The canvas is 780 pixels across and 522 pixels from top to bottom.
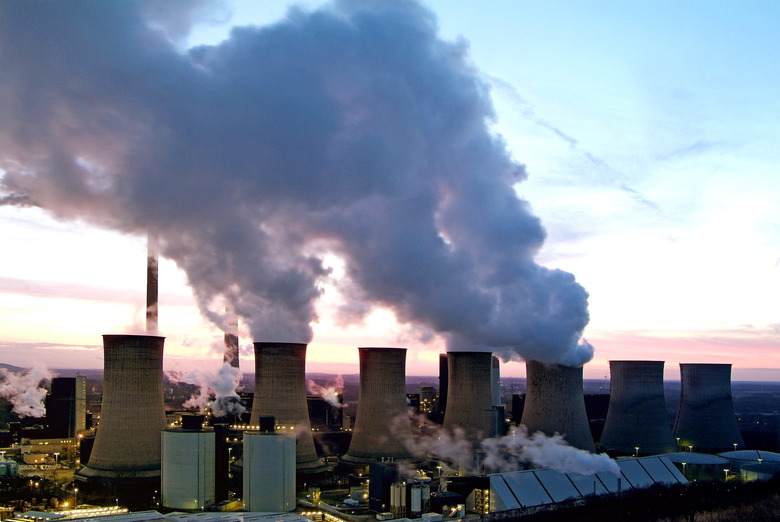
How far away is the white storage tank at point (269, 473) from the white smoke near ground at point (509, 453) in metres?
5.00

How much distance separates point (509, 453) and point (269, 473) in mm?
7911

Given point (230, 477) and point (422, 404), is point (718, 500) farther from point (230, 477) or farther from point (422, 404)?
point (422, 404)

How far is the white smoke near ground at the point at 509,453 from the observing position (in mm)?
23844

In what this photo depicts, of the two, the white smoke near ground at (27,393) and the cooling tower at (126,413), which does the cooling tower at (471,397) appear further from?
the white smoke near ground at (27,393)

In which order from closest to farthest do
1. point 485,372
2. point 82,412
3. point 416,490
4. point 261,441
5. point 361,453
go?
1. point 416,490
2. point 261,441
3. point 361,453
4. point 485,372
5. point 82,412

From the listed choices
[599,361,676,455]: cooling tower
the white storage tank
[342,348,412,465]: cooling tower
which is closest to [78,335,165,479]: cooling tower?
the white storage tank

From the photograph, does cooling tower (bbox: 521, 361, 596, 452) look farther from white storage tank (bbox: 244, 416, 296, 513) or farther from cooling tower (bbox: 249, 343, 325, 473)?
white storage tank (bbox: 244, 416, 296, 513)

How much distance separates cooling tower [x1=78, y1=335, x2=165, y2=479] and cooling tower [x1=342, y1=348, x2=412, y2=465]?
6.93 meters

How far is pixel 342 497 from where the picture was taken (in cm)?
2409

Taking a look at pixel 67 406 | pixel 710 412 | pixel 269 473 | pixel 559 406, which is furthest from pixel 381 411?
pixel 67 406

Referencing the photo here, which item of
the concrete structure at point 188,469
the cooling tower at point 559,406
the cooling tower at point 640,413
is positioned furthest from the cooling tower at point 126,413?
the cooling tower at point 640,413

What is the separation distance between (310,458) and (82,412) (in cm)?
1804

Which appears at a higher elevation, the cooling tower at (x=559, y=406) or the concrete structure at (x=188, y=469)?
the cooling tower at (x=559, y=406)

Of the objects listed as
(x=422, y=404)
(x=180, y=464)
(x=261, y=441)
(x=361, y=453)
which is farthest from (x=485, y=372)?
(x=422, y=404)
